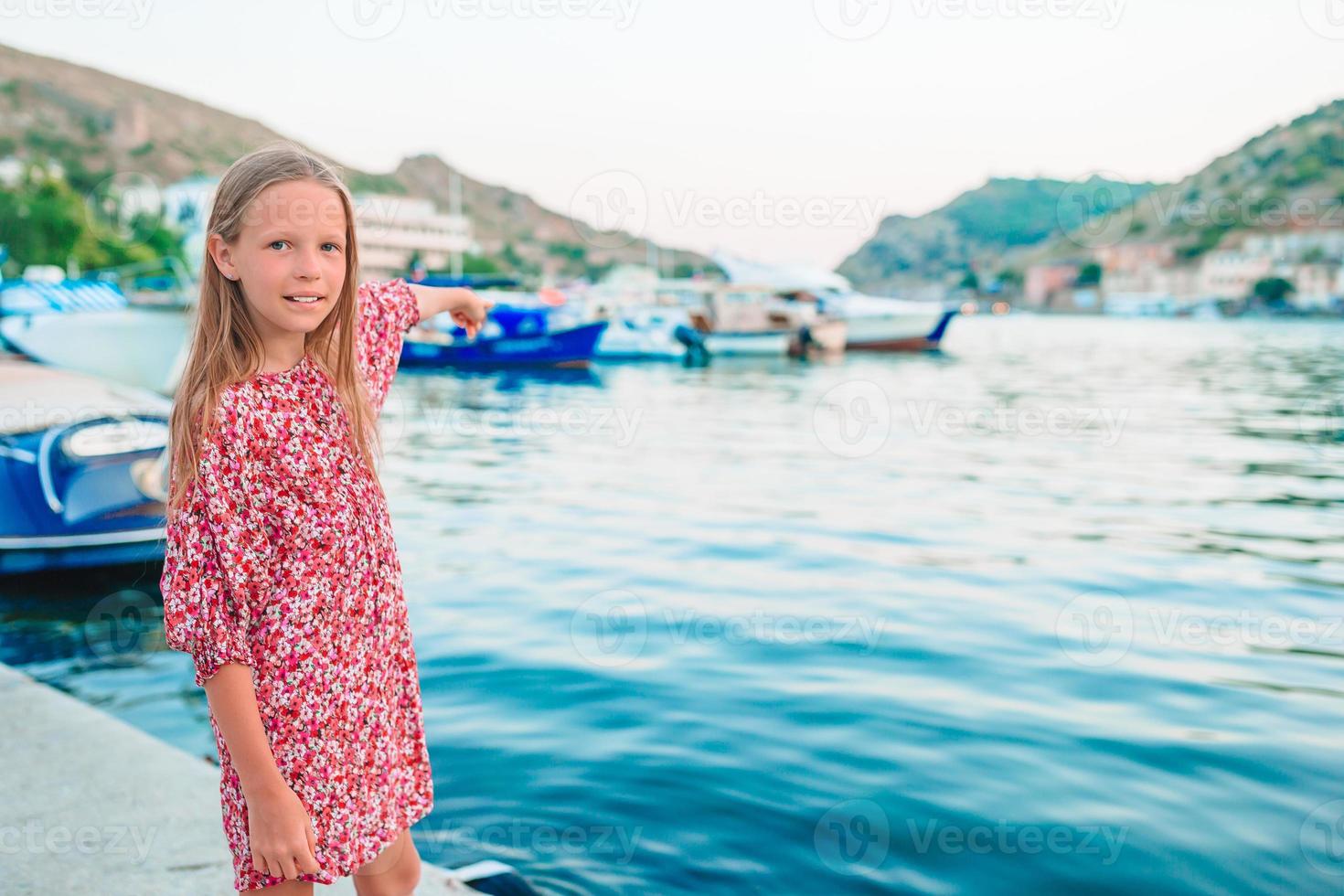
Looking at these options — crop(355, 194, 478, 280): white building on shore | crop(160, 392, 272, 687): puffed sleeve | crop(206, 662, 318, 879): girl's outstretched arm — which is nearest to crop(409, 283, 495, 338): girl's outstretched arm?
crop(160, 392, 272, 687): puffed sleeve

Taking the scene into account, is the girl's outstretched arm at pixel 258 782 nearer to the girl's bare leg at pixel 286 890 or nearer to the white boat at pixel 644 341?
the girl's bare leg at pixel 286 890

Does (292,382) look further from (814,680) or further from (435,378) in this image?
(435,378)

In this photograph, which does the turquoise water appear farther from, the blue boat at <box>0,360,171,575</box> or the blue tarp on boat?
the blue tarp on boat

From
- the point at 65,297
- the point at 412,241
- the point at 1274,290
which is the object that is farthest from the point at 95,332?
the point at 1274,290

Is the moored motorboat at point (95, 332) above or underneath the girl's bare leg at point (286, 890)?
above

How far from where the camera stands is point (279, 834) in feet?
6.05

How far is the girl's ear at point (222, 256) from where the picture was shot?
77.2 inches

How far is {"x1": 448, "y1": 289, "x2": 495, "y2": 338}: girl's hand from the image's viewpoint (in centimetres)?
256

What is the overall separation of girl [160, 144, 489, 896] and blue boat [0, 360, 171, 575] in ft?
18.4

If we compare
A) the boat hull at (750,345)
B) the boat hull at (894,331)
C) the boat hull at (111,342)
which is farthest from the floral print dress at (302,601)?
the boat hull at (894,331)

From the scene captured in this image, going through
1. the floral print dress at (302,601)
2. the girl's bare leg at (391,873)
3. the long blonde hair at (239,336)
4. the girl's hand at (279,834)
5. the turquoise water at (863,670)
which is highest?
the long blonde hair at (239,336)

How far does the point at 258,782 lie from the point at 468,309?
48.6 inches

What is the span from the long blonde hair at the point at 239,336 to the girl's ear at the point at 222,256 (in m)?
0.01

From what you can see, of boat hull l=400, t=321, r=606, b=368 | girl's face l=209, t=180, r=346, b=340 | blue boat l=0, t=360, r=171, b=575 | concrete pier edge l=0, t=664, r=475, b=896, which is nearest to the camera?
girl's face l=209, t=180, r=346, b=340
